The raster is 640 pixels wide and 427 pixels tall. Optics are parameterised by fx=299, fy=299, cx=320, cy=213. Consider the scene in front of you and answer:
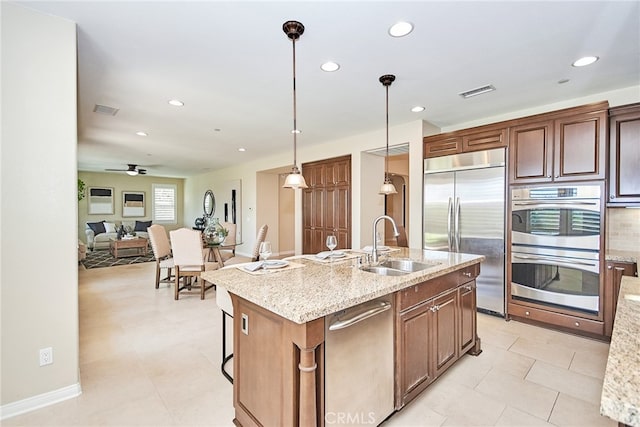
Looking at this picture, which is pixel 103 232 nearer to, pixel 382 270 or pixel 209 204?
pixel 209 204

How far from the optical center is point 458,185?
3.85 m

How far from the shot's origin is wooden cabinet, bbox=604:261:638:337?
2857 millimetres

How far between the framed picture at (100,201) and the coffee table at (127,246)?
2.53 m

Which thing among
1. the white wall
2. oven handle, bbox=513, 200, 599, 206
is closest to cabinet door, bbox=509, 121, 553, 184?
oven handle, bbox=513, 200, 599, 206

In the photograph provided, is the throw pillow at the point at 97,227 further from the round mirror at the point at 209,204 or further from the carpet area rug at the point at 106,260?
the round mirror at the point at 209,204

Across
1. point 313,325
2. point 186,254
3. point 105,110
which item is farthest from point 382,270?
point 105,110

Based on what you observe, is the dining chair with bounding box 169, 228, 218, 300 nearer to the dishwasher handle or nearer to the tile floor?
the tile floor

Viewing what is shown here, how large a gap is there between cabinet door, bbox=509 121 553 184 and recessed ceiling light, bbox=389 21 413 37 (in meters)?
2.10

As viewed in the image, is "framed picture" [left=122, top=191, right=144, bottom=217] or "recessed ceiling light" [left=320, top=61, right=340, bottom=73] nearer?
"recessed ceiling light" [left=320, top=61, right=340, bottom=73]

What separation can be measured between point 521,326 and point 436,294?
6.51 feet

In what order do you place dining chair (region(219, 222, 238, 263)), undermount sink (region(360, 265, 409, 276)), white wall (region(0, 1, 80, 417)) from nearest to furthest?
white wall (region(0, 1, 80, 417)) < undermount sink (region(360, 265, 409, 276)) < dining chair (region(219, 222, 238, 263))

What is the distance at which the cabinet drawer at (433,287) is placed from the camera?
Result: 191 cm

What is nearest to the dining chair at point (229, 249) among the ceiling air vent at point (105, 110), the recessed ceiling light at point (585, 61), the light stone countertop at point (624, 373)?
the ceiling air vent at point (105, 110)

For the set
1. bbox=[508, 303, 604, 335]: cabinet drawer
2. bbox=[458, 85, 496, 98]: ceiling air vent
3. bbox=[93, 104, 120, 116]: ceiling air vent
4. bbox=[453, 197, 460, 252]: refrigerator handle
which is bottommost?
bbox=[508, 303, 604, 335]: cabinet drawer
